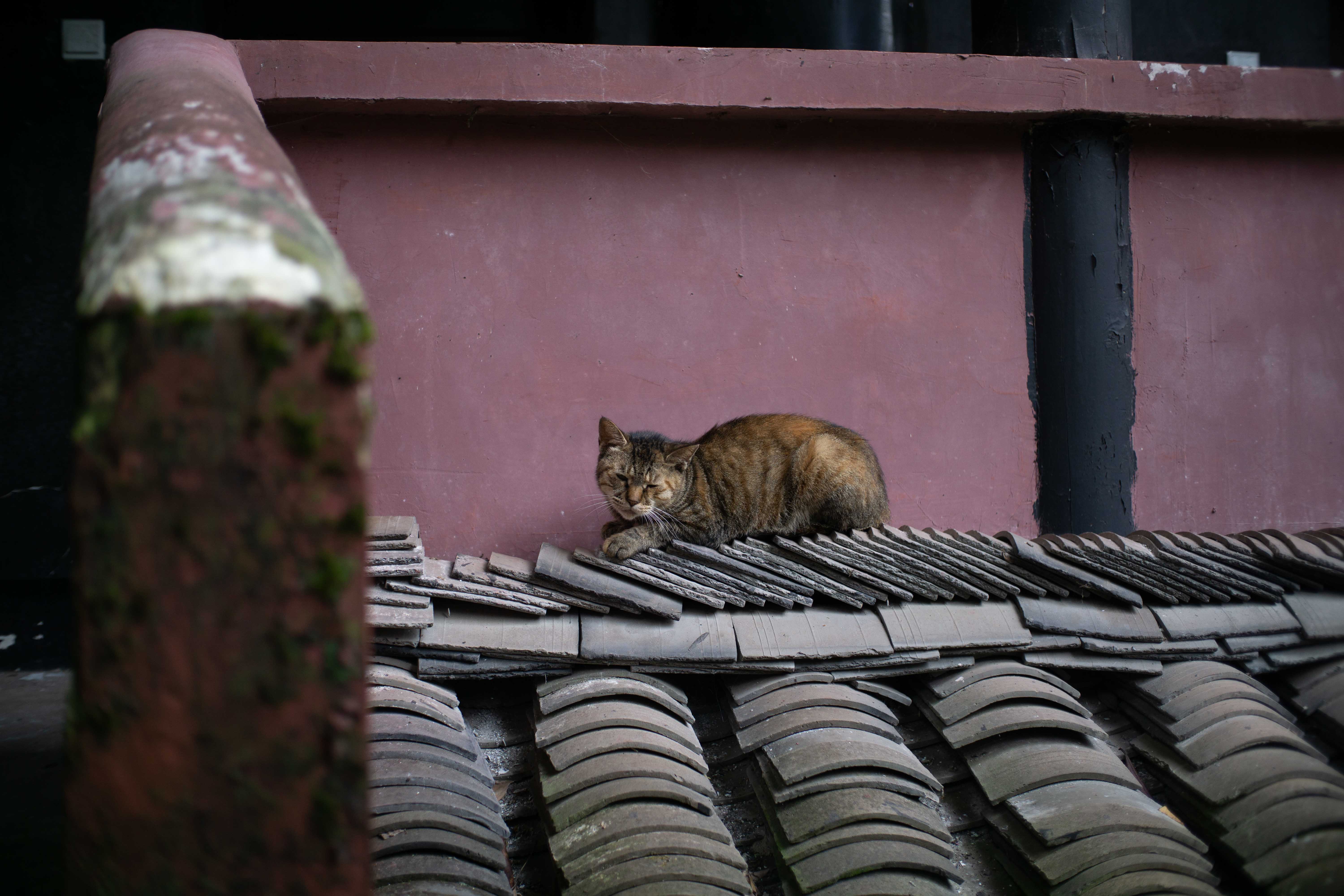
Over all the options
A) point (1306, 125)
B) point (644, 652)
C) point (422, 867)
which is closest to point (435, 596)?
point (644, 652)

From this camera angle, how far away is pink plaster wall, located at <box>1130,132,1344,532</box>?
391cm

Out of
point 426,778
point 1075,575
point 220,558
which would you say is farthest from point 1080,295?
point 220,558

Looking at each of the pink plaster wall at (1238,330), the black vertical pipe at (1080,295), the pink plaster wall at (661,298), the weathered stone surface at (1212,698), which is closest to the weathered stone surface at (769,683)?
the weathered stone surface at (1212,698)

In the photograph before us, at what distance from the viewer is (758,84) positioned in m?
3.52

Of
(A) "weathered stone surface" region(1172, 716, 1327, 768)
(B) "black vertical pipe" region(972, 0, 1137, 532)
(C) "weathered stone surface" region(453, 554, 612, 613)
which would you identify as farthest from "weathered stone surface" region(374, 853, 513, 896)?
(B) "black vertical pipe" region(972, 0, 1137, 532)

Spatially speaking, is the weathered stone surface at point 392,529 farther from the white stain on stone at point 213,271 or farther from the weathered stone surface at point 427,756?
the white stain on stone at point 213,271

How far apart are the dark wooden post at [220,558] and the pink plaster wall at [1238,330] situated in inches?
152

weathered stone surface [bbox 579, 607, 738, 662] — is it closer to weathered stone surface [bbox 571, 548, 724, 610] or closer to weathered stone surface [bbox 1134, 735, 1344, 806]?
weathered stone surface [bbox 571, 548, 724, 610]

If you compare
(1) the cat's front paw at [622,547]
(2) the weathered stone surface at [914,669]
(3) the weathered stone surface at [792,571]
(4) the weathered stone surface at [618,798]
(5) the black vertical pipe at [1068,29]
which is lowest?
(4) the weathered stone surface at [618,798]

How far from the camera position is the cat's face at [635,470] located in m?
3.41

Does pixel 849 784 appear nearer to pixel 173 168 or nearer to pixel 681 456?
pixel 681 456

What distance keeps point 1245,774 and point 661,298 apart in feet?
8.13

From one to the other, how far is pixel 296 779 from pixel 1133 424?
3887mm

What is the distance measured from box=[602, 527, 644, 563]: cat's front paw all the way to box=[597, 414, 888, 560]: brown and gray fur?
12 centimetres
